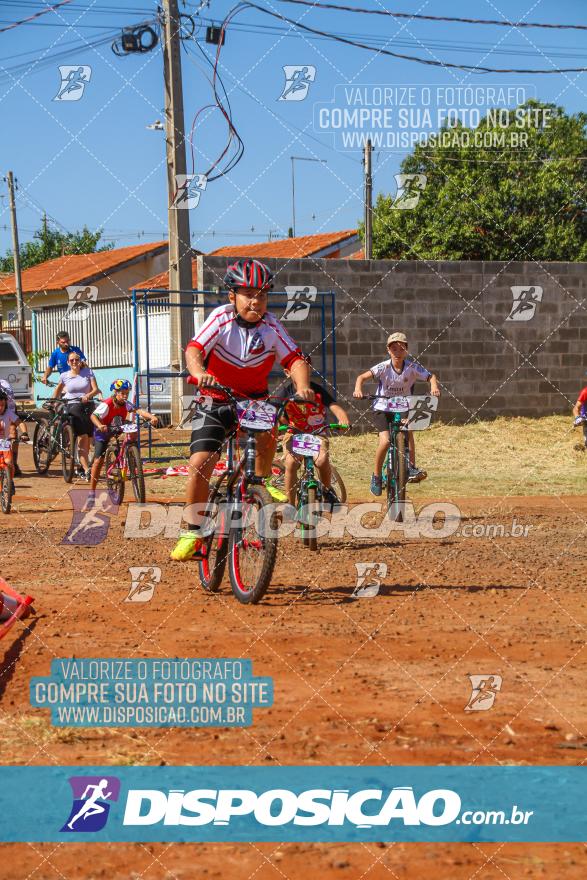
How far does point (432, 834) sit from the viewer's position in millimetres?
3936

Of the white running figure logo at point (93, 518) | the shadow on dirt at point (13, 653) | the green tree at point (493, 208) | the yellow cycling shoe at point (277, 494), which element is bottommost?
the white running figure logo at point (93, 518)

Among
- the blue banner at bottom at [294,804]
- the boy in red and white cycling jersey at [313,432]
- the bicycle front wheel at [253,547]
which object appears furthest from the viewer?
the boy in red and white cycling jersey at [313,432]

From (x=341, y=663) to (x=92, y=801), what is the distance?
6.88ft

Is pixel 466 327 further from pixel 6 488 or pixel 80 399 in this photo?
pixel 6 488

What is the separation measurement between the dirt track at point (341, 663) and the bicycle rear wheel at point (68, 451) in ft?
22.8

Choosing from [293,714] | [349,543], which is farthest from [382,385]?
[293,714]

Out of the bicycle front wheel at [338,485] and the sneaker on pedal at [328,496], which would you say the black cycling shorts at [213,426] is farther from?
the bicycle front wheel at [338,485]

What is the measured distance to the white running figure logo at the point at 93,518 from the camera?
473 inches

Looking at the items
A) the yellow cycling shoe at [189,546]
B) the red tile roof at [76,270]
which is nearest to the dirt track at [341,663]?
the yellow cycling shoe at [189,546]

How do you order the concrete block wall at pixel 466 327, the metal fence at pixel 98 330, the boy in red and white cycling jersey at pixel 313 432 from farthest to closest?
the metal fence at pixel 98 330 < the concrete block wall at pixel 466 327 < the boy in red and white cycling jersey at pixel 313 432

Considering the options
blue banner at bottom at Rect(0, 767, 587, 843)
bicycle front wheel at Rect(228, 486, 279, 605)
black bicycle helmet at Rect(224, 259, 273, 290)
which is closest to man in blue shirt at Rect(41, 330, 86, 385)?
black bicycle helmet at Rect(224, 259, 273, 290)

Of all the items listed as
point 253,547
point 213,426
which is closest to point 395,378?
point 213,426

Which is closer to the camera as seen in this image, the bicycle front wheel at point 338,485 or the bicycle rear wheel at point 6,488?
the bicycle front wheel at point 338,485

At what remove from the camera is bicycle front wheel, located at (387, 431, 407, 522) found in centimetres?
1170
